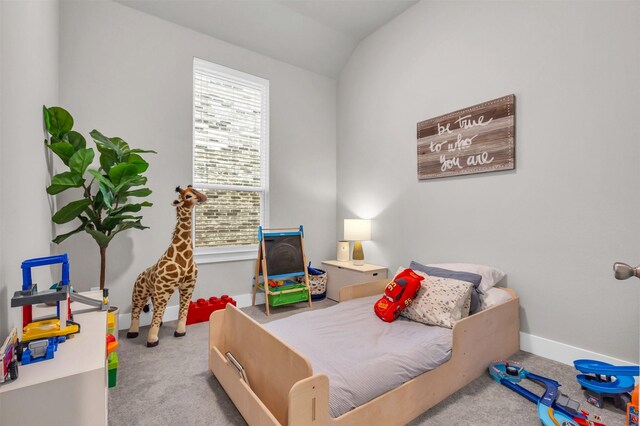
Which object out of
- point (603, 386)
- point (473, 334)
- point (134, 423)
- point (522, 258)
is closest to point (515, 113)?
point (522, 258)

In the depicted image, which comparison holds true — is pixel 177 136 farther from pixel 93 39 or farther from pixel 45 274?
pixel 45 274

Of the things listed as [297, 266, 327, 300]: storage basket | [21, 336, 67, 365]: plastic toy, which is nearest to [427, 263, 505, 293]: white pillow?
[297, 266, 327, 300]: storage basket

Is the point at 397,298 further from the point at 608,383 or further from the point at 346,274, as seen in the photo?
the point at 346,274

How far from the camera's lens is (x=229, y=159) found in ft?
11.4

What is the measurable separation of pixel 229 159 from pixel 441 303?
2.66 meters

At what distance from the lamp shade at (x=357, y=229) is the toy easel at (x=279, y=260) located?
1.86 ft

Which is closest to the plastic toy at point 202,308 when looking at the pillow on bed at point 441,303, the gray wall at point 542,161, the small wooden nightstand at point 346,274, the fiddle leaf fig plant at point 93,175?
the fiddle leaf fig plant at point 93,175

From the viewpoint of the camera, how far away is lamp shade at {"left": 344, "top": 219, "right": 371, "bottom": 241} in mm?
3575

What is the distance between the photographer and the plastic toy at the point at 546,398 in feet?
4.70

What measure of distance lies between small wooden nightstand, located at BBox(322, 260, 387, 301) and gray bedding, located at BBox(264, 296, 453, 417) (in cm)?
110

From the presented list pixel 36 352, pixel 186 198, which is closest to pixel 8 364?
pixel 36 352

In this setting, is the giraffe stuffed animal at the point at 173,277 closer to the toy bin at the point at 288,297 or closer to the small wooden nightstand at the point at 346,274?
the toy bin at the point at 288,297

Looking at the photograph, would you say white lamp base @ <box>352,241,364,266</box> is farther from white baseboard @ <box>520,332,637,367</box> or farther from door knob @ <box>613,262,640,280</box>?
door knob @ <box>613,262,640,280</box>

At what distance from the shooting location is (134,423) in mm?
1511
